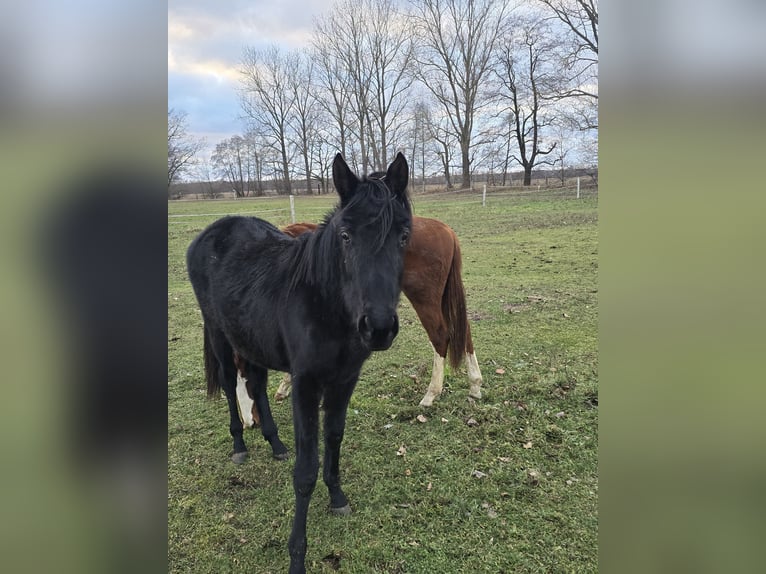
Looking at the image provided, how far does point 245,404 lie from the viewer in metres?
3.95

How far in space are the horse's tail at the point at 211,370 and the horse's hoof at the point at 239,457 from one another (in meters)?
0.70

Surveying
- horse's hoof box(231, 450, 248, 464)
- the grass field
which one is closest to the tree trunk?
the grass field

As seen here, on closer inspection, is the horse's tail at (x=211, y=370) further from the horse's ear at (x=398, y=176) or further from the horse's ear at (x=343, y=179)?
the horse's ear at (x=398, y=176)

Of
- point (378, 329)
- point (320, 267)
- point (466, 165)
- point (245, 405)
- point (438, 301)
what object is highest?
point (466, 165)

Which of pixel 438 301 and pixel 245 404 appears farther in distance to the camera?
pixel 438 301

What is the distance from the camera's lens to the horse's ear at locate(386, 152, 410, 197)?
225 centimetres

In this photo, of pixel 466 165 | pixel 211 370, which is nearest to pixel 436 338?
pixel 211 370

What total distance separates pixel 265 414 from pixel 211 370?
80cm

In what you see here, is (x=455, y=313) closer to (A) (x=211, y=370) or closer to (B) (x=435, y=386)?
(B) (x=435, y=386)

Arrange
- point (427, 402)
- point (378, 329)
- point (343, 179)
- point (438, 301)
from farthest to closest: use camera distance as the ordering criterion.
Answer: point (438, 301), point (427, 402), point (343, 179), point (378, 329)
